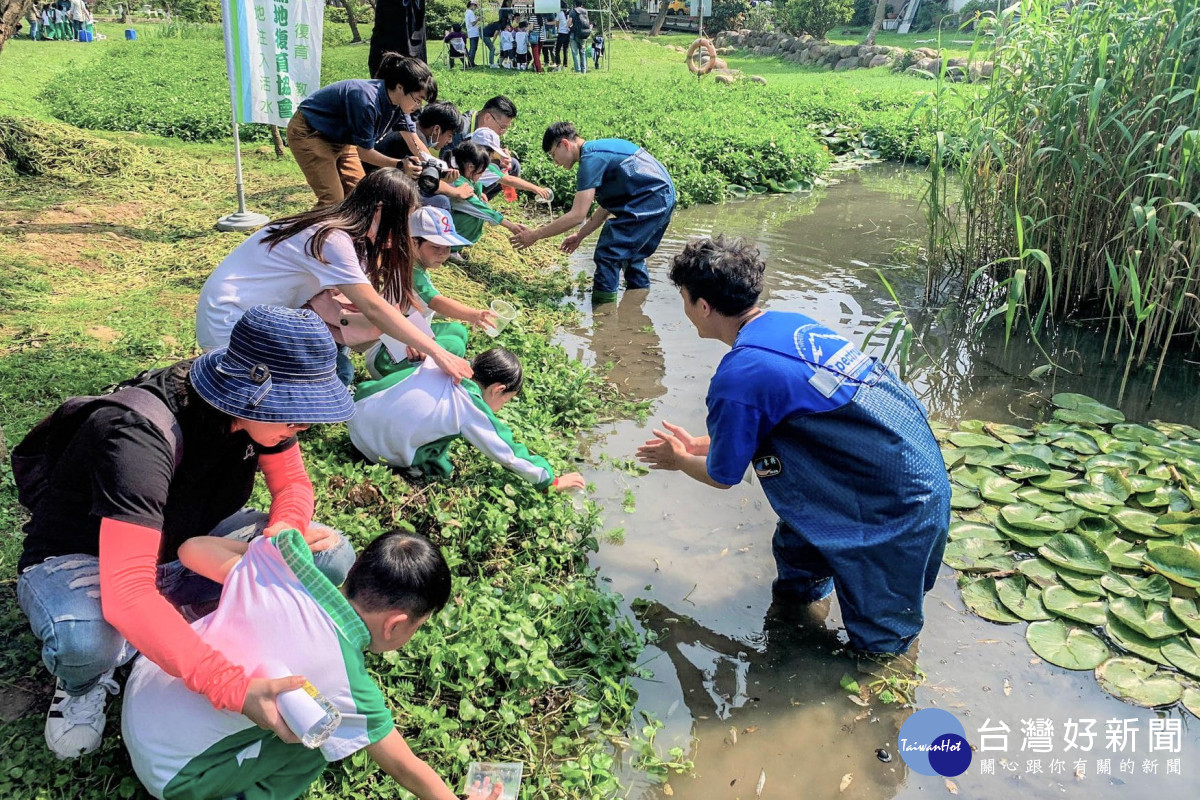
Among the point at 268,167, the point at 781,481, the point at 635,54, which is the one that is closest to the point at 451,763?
the point at 781,481

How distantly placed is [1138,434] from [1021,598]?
1804 millimetres

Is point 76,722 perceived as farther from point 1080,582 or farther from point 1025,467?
point 1025,467

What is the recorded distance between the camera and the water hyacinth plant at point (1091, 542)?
3.21 meters

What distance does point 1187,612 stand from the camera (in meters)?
3.31

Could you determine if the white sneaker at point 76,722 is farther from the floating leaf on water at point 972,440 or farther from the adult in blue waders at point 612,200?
the adult in blue waders at point 612,200

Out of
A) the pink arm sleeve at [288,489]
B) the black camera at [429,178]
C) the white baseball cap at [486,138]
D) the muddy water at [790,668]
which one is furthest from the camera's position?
the white baseball cap at [486,138]

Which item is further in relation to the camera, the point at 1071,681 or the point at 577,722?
the point at 1071,681

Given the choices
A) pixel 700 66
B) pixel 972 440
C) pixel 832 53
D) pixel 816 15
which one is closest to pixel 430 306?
pixel 972 440

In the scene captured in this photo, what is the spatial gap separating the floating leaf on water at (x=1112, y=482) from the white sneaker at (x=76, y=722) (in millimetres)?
4218

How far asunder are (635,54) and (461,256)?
2148cm

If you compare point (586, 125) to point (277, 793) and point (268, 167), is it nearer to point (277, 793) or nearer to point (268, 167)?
point (268, 167)

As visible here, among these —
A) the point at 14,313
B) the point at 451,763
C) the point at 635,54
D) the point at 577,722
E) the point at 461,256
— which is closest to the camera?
the point at 451,763

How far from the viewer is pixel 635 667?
3.06m

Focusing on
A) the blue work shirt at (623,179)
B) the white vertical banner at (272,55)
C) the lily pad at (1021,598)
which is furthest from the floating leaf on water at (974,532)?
the white vertical banner at (272,55)
